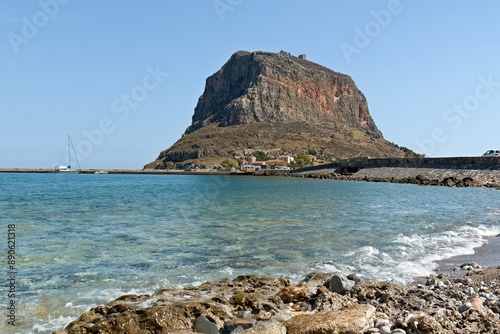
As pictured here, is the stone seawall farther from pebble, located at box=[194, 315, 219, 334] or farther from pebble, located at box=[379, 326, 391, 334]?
pebble, located at box=[194, 315, 219, 334]

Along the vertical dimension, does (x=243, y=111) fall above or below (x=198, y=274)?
above

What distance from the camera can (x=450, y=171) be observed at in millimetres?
75938

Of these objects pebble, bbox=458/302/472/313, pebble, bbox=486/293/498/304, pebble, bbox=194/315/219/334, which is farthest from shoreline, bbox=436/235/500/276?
pebble, bbox=194/315/219/334

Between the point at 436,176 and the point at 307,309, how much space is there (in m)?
74.4

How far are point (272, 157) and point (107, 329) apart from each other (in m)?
163

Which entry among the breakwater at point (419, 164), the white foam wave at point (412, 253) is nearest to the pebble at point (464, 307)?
the white foam wave at point (412, 253)

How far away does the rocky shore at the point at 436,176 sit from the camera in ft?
208

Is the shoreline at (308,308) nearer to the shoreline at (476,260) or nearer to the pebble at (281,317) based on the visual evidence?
the pebble at (281,317)

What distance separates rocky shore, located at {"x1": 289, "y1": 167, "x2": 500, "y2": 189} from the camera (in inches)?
2490

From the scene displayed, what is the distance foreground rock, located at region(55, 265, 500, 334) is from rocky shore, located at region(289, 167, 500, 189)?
5508 cm

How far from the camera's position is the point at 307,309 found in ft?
29.3

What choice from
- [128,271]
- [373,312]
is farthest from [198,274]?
[373,312]

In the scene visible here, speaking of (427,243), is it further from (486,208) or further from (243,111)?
(243,111)

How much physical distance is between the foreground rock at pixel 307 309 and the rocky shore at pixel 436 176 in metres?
55.1
